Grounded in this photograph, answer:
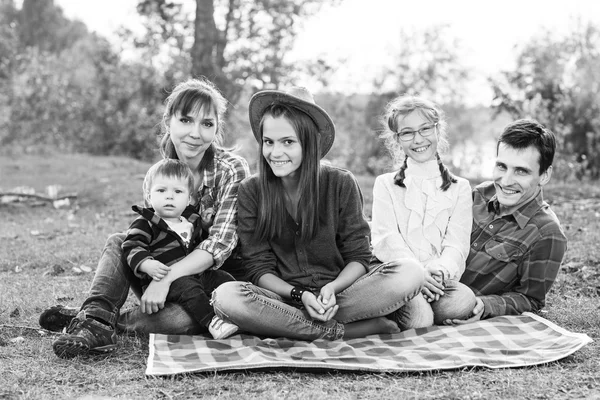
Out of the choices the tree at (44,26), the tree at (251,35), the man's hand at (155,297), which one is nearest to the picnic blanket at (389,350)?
the man's hand at (155,297)

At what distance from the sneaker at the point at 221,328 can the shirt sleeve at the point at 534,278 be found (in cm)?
140

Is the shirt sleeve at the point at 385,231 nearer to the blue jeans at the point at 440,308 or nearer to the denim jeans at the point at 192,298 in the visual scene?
the blue jeans at the point at 440,308

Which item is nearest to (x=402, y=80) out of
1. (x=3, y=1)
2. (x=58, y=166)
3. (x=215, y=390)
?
(x=58, y=166)

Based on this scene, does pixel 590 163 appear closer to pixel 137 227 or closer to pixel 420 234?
pixel 420 234

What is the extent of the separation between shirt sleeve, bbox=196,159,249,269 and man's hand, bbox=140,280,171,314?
0.95 feet

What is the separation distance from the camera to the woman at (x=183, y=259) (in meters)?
3.34

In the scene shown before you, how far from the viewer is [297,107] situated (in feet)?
11.9

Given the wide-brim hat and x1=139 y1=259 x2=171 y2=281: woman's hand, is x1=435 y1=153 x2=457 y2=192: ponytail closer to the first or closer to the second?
the wide-brim hat

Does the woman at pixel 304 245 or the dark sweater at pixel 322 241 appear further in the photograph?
the dark sweater at pixel 322 241

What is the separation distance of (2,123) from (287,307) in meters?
14.2

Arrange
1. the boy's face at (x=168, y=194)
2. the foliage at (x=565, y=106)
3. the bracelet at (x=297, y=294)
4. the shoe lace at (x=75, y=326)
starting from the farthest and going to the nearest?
the foliage at (x=565, y=106), the boy's face at (x=168, y=194), the bracelet at (x=297, y=294), the shoe lace at (x=75, y=326)

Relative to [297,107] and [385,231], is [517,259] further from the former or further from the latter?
[297,107]

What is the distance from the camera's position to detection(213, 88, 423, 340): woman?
3.42m

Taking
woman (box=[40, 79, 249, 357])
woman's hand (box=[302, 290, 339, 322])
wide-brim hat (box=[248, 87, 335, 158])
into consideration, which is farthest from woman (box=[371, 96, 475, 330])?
woman (box=[40, 79, 249, 357])
